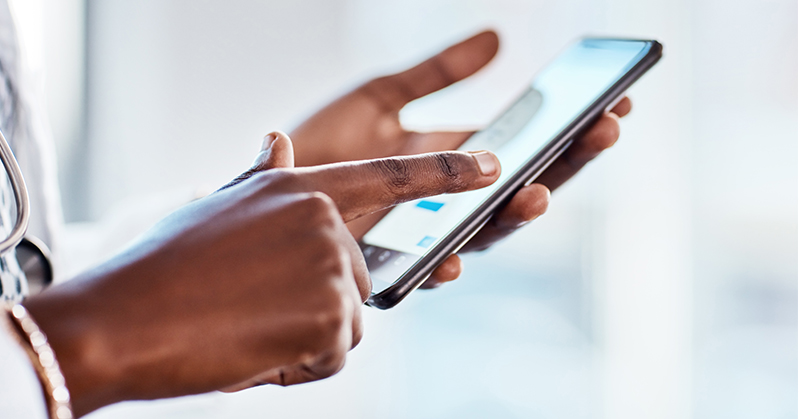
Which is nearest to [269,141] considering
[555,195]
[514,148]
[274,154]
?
[274,154]

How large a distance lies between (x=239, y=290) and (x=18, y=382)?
100 millimetres

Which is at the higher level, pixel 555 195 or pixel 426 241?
pixel 426 241

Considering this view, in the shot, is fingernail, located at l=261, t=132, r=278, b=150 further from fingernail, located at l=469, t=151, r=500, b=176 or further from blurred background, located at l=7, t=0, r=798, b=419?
blurred background, located at l=7, t=0, r=798, b=419

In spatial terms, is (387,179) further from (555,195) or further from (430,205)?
(555,195)

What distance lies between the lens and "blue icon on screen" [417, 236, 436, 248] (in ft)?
1.23

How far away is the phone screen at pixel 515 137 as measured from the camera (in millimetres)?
383

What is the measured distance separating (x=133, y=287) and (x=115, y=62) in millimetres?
1109

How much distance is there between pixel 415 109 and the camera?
0.86 m

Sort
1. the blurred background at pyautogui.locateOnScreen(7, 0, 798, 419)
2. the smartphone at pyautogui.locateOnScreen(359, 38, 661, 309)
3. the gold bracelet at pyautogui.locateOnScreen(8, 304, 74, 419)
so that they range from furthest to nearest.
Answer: the blurred background at pyautogui.locateOnScreen(7, 0, 798, 419)
the smartphone at pyautogui.locateOnScreen(359, 38, 661, 309)
the gold bracelet at pyautogui.locateOnScreen(8, 304, 74, 419)

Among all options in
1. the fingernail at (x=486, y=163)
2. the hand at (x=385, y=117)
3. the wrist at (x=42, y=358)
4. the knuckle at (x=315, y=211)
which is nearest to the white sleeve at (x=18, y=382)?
the wrist at (x=42, y=358)

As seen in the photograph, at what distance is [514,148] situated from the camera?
43 centimetres

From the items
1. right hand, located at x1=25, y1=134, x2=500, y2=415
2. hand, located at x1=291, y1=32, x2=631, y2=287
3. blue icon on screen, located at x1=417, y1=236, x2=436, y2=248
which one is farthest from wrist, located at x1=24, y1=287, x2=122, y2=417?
hand, located at x1=291, y1=32, x2=631, y2=287

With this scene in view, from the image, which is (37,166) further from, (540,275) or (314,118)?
(540,275)

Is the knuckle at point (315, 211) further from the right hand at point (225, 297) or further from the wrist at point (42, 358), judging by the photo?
the wrist at point (42, 358)
